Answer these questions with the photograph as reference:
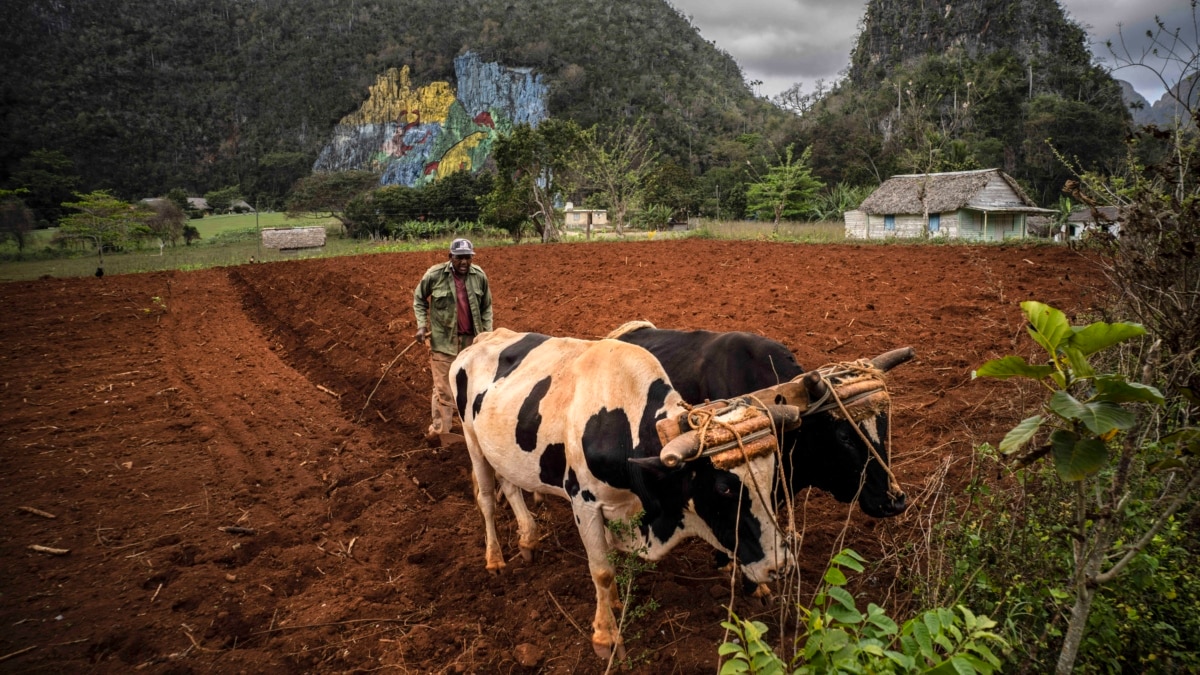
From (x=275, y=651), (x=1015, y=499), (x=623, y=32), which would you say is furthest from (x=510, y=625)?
(x=623, y=32)

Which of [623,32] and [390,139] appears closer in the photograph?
[390,139]

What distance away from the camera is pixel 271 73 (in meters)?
95.0

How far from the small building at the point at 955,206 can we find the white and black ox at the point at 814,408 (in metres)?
27.2

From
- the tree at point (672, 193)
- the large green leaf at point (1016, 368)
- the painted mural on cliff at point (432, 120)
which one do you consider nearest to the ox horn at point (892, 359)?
the large green leaf at point (1016, 368)

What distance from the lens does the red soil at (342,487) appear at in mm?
3695

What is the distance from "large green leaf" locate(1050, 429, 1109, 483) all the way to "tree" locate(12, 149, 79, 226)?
1877 inches

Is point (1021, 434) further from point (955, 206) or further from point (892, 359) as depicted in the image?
point (955, 206)

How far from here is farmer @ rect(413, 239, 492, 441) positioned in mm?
6301

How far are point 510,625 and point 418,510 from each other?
1907mm

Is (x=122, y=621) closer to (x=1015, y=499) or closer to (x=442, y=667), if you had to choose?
(x=442, y=667)

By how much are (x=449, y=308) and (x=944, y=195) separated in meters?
A: 30.8

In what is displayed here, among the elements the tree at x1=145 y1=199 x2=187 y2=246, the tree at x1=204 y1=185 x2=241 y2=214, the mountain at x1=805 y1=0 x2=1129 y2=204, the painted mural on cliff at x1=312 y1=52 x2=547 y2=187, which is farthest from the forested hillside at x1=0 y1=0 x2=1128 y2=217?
the tree at x1=145 y1=199 x2=187 y2=246

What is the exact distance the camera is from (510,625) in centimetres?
386

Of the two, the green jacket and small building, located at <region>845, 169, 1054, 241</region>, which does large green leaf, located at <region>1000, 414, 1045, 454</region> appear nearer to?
the green jacket
